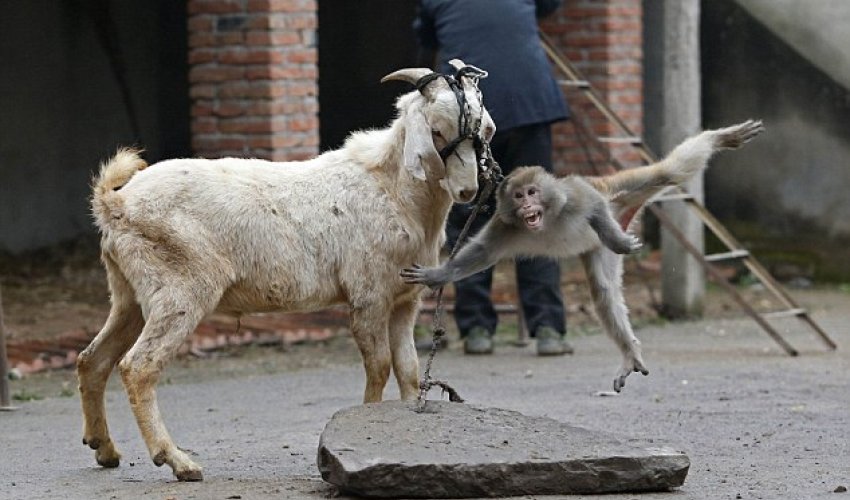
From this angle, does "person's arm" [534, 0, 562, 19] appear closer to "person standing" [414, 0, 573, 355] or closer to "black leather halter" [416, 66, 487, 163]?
"person standing" [414, 0, 573, 355]

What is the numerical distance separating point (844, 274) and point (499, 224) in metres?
8.02

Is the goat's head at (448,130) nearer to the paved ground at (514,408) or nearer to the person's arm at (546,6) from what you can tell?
the paved ground at (514,408)

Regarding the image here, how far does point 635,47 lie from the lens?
14352 mm

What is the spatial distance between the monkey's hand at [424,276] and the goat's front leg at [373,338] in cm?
18

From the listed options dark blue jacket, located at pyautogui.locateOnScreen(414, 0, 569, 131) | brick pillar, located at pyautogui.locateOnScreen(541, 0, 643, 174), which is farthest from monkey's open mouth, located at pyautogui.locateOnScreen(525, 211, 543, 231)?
brick pillar, located at pyautogui.locateOnScreen(541, 0, 643, 174)

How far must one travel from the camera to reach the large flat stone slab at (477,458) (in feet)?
19.9

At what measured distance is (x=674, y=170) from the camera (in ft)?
25.4

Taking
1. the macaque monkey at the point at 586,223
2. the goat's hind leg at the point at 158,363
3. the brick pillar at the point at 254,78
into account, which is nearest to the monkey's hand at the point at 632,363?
the macaque monkey at the point at 586,223

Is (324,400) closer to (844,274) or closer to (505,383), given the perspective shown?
(505,383)

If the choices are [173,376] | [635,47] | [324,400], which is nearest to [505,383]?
[324,400]

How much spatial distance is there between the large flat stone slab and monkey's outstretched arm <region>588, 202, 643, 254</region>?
40.5 inches

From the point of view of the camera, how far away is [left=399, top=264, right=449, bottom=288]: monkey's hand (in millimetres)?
6895

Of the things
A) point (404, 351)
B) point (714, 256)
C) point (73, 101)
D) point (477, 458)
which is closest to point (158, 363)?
point (404, 351)

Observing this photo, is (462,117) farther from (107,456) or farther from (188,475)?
(107,456)
